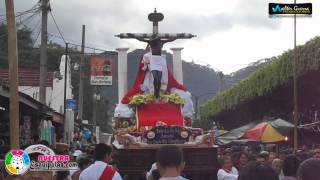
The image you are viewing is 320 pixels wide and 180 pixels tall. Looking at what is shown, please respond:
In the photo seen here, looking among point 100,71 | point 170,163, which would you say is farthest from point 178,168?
point 100,71

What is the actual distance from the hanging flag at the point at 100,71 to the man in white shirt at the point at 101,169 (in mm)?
28340

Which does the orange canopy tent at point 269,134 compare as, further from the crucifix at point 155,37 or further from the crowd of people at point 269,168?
the crowd of people at point 269,168

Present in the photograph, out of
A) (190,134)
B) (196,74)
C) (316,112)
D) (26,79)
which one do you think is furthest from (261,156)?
(196,74)

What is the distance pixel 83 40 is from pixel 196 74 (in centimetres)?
8907

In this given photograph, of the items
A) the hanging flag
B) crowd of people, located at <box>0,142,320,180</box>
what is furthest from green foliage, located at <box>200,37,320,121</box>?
crowd of people, located at <box>0,142,320,180</box>

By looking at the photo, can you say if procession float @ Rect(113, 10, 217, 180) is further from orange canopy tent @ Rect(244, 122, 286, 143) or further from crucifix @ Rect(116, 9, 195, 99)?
orange canopy tent @ Rect(244, 122, 286, 143)

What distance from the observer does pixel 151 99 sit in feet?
50.9

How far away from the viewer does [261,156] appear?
1101 cm

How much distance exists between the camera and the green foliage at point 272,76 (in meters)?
24.5

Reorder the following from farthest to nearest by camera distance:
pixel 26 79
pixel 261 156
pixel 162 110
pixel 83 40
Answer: pixel 26 79, pixel 83 40, pixel 162 110, pixel 261 156

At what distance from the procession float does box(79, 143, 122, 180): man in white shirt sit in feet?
18.5

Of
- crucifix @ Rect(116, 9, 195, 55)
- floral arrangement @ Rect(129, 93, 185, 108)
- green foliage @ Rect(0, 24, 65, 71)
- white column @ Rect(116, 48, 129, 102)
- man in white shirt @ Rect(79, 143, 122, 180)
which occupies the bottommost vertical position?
man in white shirt @ Rect(79, 143, 122, 180)

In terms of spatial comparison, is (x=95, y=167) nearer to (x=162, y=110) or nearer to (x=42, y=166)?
(x=42, y=166)

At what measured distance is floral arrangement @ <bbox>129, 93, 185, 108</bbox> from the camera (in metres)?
15.3
